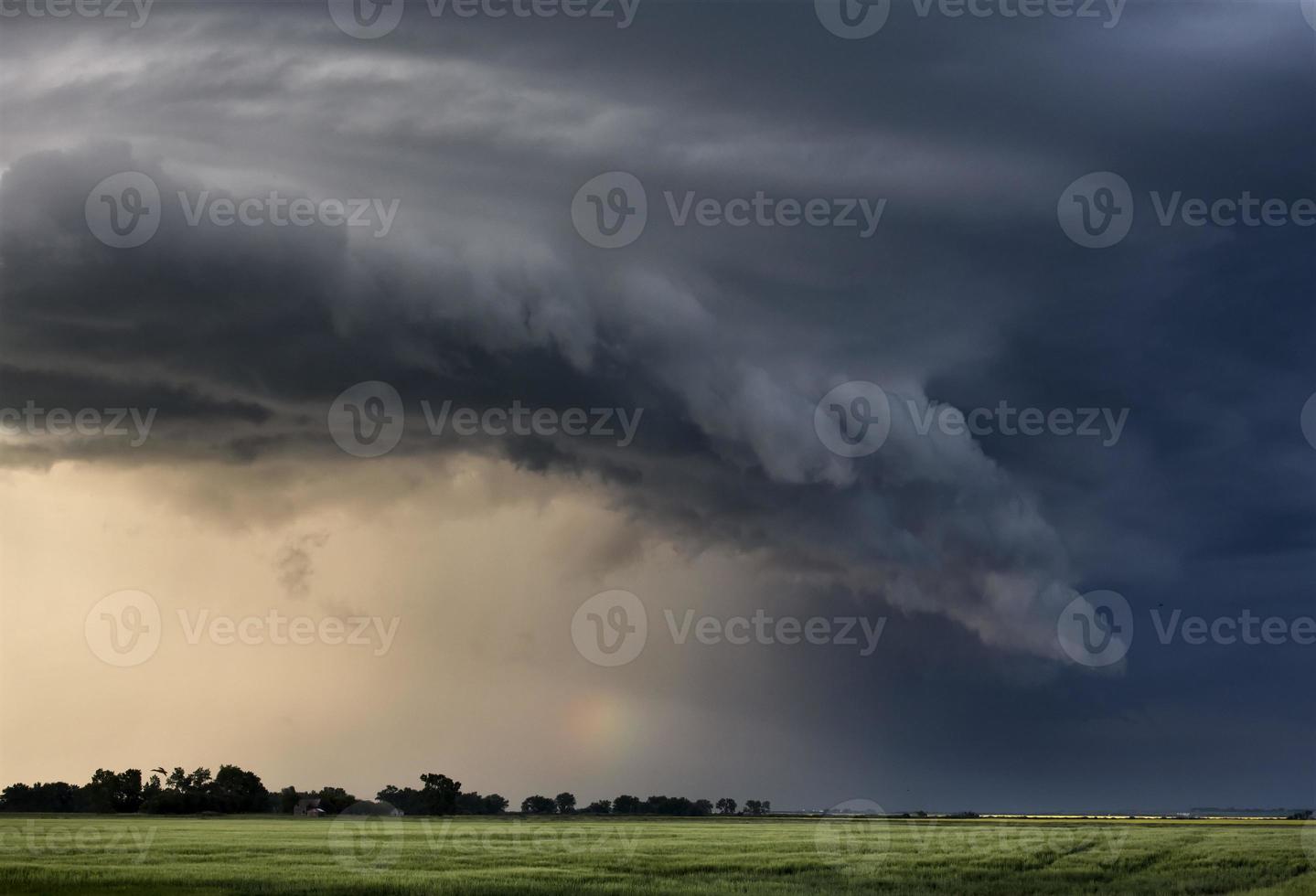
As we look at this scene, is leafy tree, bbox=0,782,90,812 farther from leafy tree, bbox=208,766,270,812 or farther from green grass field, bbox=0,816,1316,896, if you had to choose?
green grass field, bbox=0,816,1316,896

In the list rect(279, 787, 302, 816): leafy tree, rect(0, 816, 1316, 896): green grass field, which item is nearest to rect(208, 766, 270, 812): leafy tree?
rect(279, 787, 302, 816): leafy tree

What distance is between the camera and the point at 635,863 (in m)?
63.7

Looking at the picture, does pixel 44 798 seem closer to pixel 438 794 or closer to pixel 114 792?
pixel 114 792

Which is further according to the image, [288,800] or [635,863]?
[288,800]

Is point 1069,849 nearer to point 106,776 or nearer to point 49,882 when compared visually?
point 49,882

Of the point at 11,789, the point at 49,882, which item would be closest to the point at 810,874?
the point at 49,882

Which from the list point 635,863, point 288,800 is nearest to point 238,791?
point 288,800

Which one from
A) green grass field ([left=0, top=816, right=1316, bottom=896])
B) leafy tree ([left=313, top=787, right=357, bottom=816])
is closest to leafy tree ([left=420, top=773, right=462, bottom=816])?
leafy tree ([left=313, top=787, right=357, bottom=816])

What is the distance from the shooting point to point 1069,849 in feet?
252

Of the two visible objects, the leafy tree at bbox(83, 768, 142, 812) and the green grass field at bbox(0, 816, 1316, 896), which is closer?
the green grass field at bbox(0, 816, 1316, 896)

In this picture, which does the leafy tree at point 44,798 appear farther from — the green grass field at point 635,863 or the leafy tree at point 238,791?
the green grass field at point 635,863

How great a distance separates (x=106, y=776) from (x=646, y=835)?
106 m

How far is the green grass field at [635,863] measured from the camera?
5288 cm

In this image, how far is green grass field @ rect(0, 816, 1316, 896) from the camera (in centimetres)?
5288
